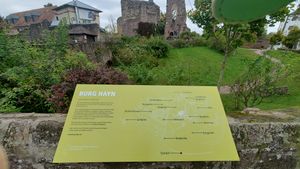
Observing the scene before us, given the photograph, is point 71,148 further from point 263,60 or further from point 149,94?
point 263,60

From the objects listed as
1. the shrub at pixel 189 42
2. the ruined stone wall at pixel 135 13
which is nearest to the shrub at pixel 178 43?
the shrub at pixel 189 42

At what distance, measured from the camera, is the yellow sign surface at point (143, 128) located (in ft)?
3.74

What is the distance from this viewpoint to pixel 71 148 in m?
1.13

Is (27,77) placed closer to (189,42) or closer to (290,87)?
(290,87)

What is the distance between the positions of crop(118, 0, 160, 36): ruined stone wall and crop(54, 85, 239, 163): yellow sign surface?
27.0 meters

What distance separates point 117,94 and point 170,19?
26.6 meters

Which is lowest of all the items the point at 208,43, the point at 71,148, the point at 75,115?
the point at 208,43

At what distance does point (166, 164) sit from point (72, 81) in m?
1.94

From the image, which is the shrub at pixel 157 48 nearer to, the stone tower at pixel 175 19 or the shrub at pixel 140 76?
the shrub at pixel 140 76

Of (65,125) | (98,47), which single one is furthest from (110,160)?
(98,47)

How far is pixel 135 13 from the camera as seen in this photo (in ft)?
91.9

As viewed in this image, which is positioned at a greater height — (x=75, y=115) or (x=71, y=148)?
(x=75, y=115)

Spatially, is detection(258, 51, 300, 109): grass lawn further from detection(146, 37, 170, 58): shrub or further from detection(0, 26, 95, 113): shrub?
detection(146, 37, 170, 58): shrub

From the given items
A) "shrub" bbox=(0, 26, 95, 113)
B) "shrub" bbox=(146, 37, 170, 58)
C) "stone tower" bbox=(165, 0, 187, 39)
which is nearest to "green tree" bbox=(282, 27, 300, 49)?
"stone tower" bbox=(165, 0, 187, 39)
